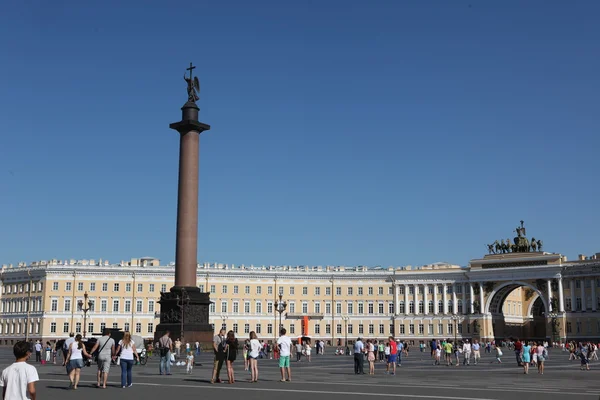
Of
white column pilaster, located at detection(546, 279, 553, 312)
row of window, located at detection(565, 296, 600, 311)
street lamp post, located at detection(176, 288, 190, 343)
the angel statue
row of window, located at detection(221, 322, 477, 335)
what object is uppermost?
the angel statue

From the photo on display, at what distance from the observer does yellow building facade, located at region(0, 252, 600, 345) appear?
114 metres

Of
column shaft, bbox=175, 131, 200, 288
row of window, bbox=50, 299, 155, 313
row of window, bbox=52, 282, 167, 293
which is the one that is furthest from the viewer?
row of window, bbox=52, 282, 167, 293

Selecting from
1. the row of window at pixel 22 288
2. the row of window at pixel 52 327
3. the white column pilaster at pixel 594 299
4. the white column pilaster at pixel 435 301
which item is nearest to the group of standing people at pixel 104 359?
the row of window at pixel 52 327

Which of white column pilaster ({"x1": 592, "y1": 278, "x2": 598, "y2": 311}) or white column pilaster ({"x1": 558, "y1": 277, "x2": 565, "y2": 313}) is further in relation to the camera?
white column pilaster ({"x1": 558, "y1": 277, "x2": 565, "y2": 313})

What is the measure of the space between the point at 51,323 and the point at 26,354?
361 ft

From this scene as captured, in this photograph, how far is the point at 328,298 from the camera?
125312 mm

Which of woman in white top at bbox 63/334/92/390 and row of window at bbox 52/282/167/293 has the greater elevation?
row of window at bbox 52/282/167/293

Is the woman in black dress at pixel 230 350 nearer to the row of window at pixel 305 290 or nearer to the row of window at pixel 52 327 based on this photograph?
the row of window at pixel 52 327

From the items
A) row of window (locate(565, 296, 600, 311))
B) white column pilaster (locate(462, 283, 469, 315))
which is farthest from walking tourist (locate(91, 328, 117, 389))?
white column pilaster (locate(462, 283, 469, 315))

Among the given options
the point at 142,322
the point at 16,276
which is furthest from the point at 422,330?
the point at 16,276

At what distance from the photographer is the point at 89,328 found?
11444cm

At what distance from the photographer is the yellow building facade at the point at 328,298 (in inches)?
4476

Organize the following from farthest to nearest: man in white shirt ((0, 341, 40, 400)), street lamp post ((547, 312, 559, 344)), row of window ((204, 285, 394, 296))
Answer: row of window ((204, 285, 394, 296)) → street lamp post ((547, 312, 559, 344)) → man in white shirt ((0, 341, 40, 400))

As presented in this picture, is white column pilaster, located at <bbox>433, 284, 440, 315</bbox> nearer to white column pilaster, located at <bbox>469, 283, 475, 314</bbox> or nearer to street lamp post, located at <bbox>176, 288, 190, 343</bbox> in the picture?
white column pilaster, located at <bbox>469, 283, 475, 314</bbox>
